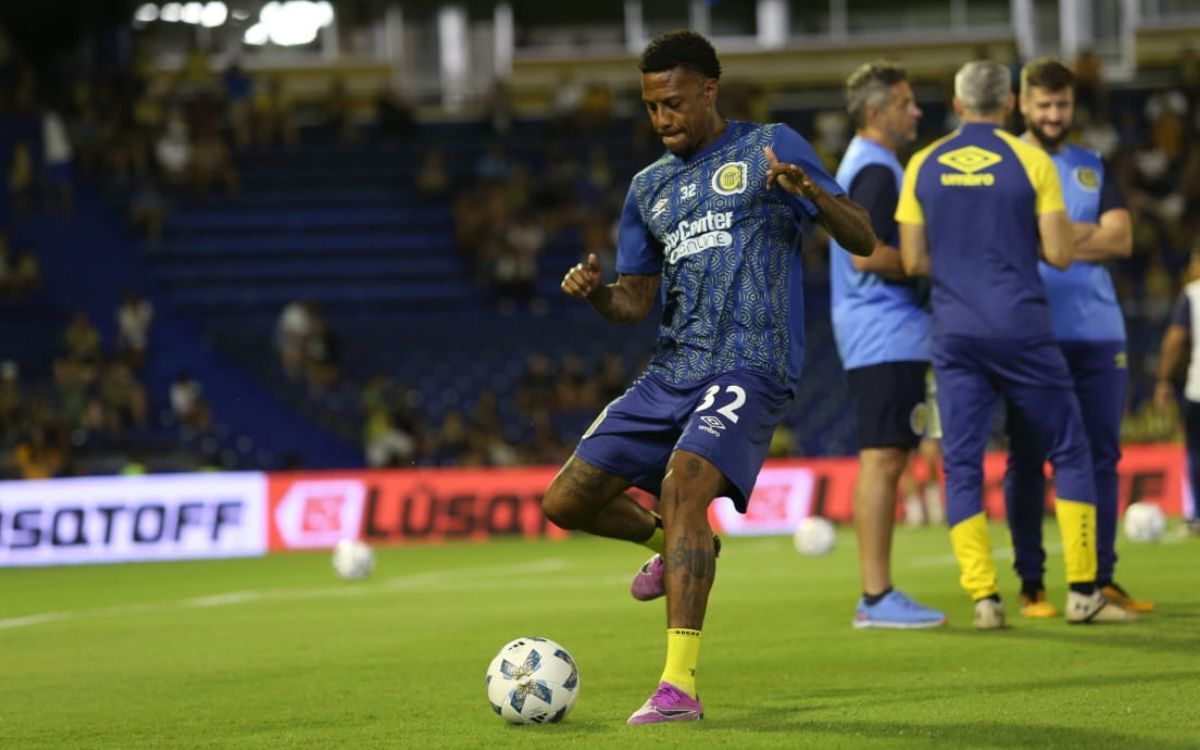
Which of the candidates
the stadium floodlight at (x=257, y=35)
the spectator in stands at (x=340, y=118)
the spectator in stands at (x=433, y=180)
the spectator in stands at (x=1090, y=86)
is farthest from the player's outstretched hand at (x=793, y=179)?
the stadium floodlight at (x=257, y=35)

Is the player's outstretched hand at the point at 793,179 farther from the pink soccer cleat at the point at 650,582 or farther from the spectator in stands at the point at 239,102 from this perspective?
the spectator in stands at the point at 239,102

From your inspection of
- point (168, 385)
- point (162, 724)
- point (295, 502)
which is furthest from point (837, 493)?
point (162, 724)

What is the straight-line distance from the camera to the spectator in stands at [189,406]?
26234 millimetres

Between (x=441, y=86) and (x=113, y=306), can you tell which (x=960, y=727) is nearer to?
(x=113, y=306)

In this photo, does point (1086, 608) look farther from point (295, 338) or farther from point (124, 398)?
point (295, 338)

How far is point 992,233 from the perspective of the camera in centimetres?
900

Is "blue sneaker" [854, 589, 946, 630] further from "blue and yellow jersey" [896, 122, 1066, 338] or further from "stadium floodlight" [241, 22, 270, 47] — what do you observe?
"stadium floodlight" [241, 22, 270, 47]

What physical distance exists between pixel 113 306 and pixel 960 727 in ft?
82.6

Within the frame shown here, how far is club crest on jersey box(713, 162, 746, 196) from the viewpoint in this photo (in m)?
6.98

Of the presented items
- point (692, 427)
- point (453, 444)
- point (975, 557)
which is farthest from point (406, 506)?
point (692, 427)

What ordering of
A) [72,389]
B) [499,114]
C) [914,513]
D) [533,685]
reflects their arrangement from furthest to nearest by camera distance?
[499,114] < [72,389] < [914,513] < [533,685]

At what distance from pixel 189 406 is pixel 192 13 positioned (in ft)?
41.7

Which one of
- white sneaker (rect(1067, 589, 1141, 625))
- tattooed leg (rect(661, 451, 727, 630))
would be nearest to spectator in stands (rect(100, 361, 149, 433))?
white sneaker (rect(1067, 589, 1141, 625))

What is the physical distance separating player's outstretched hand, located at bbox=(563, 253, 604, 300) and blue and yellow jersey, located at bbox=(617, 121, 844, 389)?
39 cm
